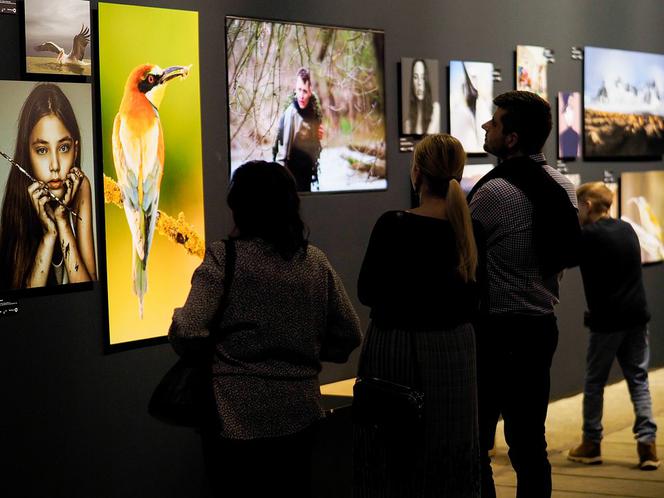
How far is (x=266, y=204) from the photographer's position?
3404 millimetres

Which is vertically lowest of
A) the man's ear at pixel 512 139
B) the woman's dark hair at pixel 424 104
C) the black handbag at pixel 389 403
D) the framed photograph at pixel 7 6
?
the black handbag at pixel 389 403

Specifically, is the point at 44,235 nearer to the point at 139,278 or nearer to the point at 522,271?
the point at 139,278

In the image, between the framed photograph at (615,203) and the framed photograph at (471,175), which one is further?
the framed photograph at (615,203)

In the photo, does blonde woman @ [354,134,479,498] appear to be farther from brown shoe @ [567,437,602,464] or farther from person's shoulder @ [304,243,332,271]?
brown shoe @ [567,437,602,464]

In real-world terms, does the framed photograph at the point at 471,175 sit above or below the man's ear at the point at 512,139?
below

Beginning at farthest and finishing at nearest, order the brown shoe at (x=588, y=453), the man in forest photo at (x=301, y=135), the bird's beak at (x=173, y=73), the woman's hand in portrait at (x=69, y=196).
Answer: the brown shoe at (x=588, y=453)
the man in forest photo at (x=301, y=135)
the bird's beak at (x=173, y=73)
the woman's hand in portrait at (x=69, y=196)

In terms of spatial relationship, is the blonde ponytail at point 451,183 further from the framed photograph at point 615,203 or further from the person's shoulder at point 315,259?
the framed photograph at point 615,203

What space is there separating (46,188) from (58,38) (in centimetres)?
65

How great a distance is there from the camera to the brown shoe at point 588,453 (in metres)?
6.66

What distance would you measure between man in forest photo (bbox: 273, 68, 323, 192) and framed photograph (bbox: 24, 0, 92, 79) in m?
1.36

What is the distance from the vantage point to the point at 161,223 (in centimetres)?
534

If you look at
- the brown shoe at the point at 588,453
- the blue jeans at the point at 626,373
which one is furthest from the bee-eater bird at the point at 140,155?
the brown shoe at the point at 588,453

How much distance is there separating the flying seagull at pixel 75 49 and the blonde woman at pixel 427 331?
1.76 meters

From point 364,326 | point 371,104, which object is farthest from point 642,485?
→ point 371,104
